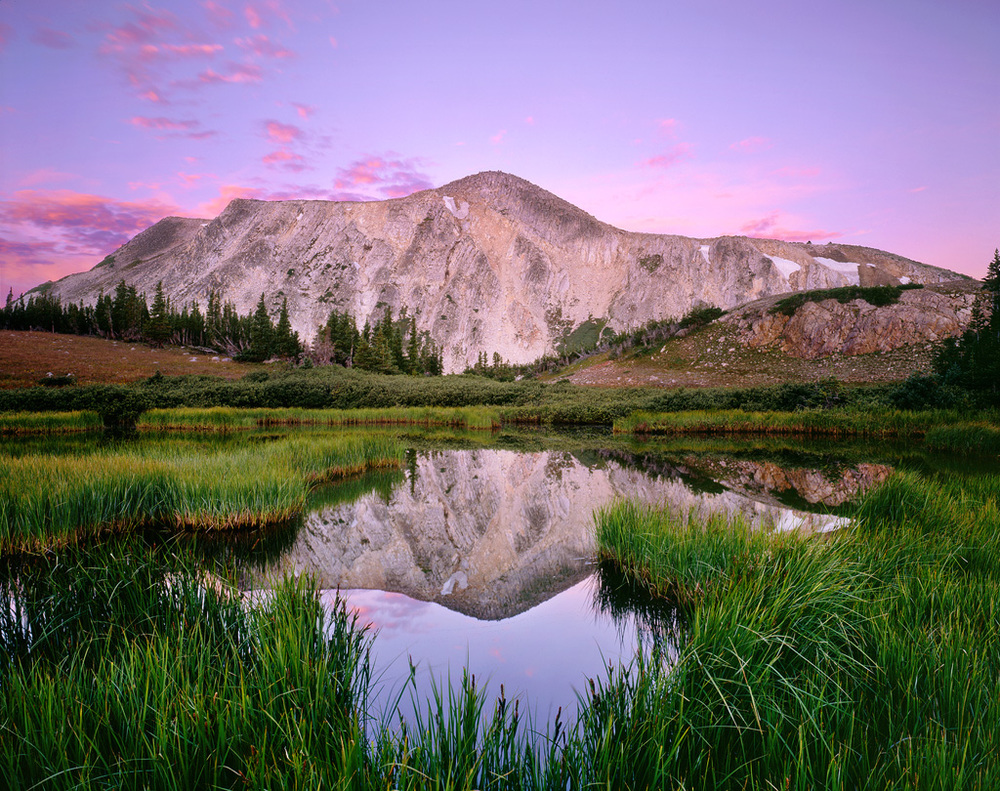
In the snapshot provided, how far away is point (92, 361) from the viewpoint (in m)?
48.6

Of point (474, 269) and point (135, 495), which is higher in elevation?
point (474, 269)

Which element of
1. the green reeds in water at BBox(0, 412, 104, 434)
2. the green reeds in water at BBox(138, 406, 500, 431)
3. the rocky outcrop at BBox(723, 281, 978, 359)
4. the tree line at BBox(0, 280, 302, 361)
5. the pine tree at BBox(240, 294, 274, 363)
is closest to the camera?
the green reeds in water at BBox(0, 412, 104, 434)

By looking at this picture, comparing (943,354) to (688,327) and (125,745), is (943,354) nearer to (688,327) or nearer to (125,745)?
(688,327)

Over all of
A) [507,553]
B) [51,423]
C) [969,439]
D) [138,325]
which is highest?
[138,325]

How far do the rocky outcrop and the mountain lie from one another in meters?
91.3

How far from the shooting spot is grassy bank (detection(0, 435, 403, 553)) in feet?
24.3

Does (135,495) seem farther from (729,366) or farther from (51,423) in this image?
(729,366)

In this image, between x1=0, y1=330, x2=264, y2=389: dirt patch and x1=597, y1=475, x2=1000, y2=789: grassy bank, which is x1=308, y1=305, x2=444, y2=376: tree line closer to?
x1=0, y1=330, x2=264, y2=389: dirt patch

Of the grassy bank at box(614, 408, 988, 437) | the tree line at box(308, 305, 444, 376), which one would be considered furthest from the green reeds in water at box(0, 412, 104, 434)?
the tree line at box(308, 305, 444, 376)

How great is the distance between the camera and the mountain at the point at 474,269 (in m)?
144

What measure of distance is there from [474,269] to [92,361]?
386ft

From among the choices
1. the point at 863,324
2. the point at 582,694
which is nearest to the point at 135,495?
the point at 582,694

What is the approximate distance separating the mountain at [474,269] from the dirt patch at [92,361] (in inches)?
3494

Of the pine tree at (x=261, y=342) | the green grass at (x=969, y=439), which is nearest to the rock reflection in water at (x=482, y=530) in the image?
the green grass at (x=969, y=439)
